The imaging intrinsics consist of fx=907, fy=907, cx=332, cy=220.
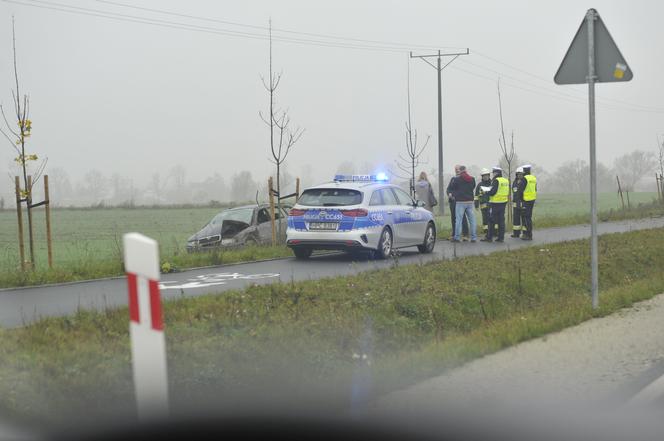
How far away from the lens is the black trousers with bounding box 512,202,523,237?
79.7 feet

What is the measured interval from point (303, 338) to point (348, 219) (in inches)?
403

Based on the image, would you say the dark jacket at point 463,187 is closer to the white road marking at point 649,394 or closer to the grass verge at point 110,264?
the grass verge at point 110,264

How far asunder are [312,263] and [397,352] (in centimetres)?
1021

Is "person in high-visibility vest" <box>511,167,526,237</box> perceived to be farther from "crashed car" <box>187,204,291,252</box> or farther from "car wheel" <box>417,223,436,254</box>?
"crashed car" <box>187,204,291,252</box>

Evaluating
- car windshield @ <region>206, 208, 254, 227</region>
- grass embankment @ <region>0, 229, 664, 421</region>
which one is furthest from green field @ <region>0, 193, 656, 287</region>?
grass embankment @ <region>0, 229, 664, 421</region>

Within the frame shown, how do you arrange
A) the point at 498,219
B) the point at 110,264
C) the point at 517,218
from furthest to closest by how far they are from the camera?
the point at 517,218 → the point at 498,219 → the point at 110,264

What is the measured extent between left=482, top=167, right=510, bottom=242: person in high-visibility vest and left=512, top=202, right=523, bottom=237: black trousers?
680 mm

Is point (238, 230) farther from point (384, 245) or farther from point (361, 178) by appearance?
point (384, 245)

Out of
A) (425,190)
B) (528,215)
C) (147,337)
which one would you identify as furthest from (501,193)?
(147,337)

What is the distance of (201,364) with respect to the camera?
681 cm

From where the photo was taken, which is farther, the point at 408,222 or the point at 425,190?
the point at 425,190

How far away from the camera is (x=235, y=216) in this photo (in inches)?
901

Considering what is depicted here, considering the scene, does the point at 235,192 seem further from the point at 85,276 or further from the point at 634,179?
the point at 85,276

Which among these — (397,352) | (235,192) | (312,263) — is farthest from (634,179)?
(397,352)
